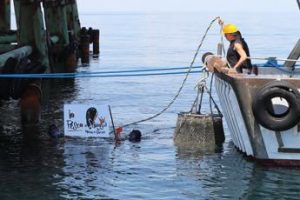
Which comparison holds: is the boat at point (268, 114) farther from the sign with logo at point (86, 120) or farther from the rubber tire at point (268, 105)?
the sign with logo at point (86, 120)

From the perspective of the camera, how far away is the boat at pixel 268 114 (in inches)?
490

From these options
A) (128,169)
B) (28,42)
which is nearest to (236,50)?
(128,169)

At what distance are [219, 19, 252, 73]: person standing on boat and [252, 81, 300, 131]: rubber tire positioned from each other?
950mm

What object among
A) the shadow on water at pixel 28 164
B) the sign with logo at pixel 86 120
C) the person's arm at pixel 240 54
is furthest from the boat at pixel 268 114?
the shadow on water at pixel 28 164

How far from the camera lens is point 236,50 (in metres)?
13.5

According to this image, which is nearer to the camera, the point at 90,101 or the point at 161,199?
the point at 161,199

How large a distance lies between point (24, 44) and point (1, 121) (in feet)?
6.88

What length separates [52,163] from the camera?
45.1 ft

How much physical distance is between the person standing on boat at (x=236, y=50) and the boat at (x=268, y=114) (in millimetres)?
308

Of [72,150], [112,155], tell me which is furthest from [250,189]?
[72,150]

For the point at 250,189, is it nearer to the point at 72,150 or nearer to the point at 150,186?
the point at 150,186

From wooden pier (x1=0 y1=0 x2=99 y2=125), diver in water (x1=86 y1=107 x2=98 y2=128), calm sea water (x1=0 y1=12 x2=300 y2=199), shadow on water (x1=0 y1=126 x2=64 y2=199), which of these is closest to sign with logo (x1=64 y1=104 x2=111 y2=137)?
diver in water (x1=86 y1=107 x2=98 y2=128)

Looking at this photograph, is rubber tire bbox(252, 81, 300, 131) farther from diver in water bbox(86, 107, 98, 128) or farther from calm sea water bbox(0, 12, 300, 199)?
diver in water bbox(86, 107, 98, 128)

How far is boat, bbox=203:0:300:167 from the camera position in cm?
1244
